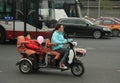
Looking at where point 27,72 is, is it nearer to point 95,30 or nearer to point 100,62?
point 100,62

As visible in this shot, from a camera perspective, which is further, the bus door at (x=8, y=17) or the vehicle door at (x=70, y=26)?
the vehicle door at (x=70, y=26)

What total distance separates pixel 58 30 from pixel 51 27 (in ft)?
35.3

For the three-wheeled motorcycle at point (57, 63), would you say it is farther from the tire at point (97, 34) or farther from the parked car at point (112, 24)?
the parked car at point (112, 24)

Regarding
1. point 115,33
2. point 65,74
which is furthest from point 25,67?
point 115,33

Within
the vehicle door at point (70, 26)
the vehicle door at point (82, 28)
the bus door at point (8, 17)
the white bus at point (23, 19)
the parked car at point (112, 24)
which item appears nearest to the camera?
the white bus at point (23, 19)

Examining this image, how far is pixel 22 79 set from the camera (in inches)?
470

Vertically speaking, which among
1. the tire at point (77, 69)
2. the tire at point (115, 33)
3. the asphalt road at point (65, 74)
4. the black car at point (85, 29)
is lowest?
the asphalt road at point (65, 74)

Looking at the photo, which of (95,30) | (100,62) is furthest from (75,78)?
(95,30)

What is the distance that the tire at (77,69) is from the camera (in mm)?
12455

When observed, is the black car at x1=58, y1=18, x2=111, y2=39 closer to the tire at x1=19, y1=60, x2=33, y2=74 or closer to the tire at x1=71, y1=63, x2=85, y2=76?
the tire at x1=19, y1=60, x2=33, y2=74

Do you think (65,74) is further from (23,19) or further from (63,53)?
(23,19)

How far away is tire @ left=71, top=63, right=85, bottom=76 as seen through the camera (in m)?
12.5

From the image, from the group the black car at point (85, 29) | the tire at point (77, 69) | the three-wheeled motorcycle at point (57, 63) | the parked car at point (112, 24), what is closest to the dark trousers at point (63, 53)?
the three-wheeled motorcycle at point (57, 63)

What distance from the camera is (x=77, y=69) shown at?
12.5m
